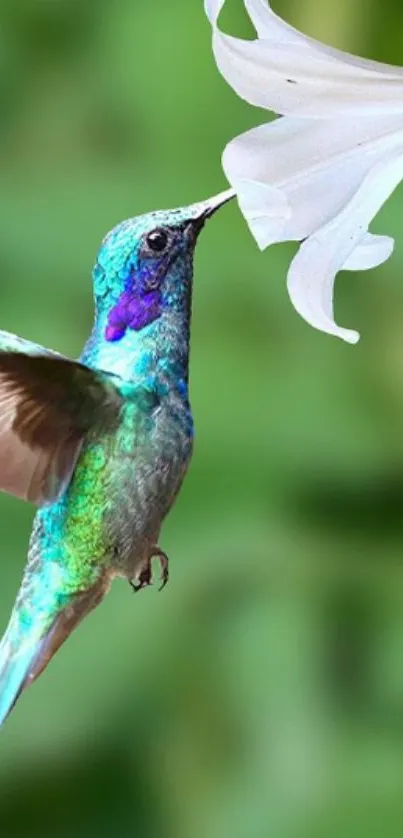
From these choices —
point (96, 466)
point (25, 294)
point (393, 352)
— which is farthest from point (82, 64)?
point (96, 466)

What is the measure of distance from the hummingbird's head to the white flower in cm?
4

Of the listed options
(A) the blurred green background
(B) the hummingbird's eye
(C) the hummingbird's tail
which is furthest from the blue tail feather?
(A) the blurred green background

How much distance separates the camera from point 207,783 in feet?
3.03

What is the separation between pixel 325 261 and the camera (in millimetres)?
336

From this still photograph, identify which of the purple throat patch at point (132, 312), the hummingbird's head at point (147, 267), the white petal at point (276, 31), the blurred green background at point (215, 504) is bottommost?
the blurred green background at point (215, 504)

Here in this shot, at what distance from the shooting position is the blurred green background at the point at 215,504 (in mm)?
914

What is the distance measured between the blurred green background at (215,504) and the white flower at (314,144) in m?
0.46

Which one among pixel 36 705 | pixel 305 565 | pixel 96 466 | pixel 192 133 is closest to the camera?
pixel 96 466

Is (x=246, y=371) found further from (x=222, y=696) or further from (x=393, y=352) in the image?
(x=222, y=696)

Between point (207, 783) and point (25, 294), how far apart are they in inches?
13.9

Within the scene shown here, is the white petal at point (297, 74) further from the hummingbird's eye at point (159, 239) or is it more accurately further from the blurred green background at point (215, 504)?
the blurred green background at point (215, 504)

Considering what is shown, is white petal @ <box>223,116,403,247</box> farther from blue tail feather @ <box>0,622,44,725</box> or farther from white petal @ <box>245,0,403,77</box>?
blue tail feather @ <box>0,622,44,725</box>

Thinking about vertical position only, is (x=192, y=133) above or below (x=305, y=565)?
above

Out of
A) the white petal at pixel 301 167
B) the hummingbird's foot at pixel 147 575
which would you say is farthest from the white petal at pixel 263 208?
the hummingbird's foot at pixel 147 575
